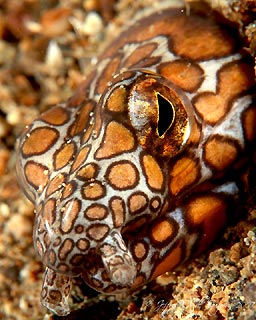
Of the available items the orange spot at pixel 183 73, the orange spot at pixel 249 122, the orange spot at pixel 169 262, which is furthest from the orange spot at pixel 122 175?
the orange spot at pixel 249 122

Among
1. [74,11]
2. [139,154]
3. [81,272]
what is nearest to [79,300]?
[81,272]

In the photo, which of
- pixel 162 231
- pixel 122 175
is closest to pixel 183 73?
pixel 122 175

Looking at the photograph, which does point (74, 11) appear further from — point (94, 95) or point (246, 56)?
point (246, 56)

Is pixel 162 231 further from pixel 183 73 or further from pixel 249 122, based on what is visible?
pixel 183 73

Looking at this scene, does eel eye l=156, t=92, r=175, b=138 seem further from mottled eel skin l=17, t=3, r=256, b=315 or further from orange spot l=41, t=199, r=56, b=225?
orange spot l=41, t=199, r=56, b=225

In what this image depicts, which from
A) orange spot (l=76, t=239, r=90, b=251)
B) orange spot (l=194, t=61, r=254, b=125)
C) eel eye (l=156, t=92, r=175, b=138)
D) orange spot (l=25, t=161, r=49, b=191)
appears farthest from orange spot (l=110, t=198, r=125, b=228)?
orange spot (l=194, t=61, r=254, b=125)

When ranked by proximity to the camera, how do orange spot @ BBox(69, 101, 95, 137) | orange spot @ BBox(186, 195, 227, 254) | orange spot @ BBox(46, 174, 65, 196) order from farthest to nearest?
1. orange spot @ BBox(69, 101, 95, 137)
2. orange spot @ BBox(186, 195, 227, 254)
3. orange spot @ BBox(46, 174, 65, 196)
